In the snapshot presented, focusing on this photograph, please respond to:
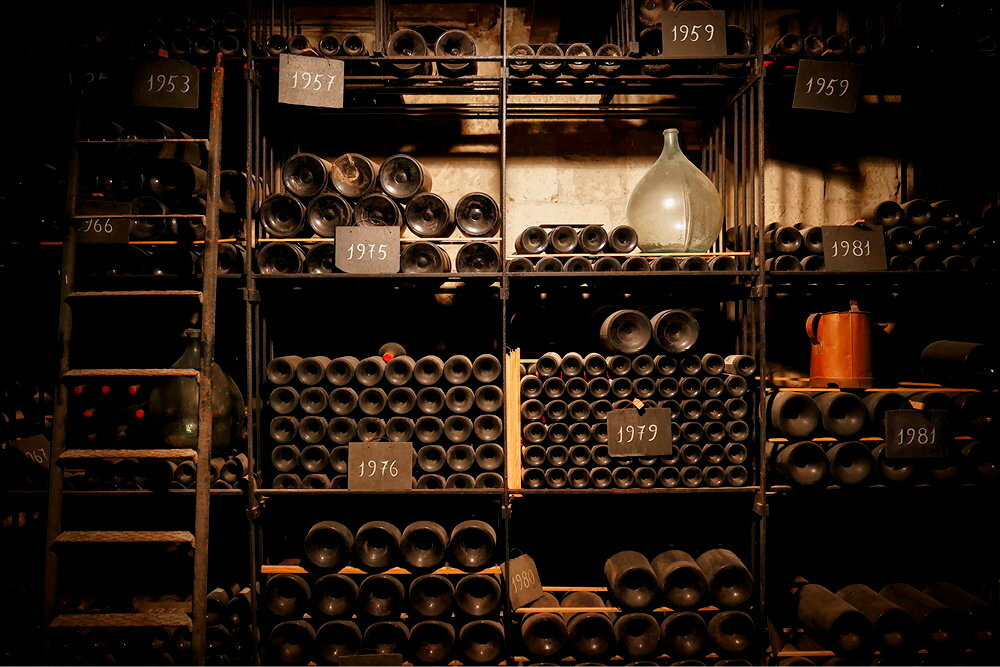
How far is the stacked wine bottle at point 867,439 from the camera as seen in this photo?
2.19 m

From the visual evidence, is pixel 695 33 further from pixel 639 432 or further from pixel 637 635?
pixel 637 635

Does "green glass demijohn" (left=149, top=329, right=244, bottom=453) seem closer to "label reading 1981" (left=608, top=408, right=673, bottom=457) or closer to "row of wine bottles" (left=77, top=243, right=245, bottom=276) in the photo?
"row of wine bottles" (left=77, top=243, right=245, bottom=276)

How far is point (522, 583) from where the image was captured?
7.41ft

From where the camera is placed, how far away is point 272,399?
7.19ft

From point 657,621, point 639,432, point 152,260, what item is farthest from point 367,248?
point 657,621

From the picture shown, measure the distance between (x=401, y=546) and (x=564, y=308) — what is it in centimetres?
134

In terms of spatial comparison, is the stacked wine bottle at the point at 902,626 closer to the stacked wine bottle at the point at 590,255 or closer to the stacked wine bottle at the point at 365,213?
the stacked wine bottle at the point at 590,255

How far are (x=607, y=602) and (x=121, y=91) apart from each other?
2.95m

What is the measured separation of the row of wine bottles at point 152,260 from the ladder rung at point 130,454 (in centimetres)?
74

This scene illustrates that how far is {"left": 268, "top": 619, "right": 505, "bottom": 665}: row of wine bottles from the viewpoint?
7.14 ft

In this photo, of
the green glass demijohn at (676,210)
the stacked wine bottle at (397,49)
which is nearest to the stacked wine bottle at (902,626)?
the green glass demijohn at (676,210)

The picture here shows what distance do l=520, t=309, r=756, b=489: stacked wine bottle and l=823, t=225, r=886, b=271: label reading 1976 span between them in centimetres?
54

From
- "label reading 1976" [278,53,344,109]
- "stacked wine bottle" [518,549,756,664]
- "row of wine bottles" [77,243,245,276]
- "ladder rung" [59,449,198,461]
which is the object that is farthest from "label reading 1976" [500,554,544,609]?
"label reading 1976" [278,53,344,109]

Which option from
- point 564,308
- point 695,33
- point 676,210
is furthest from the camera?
point 564,308
